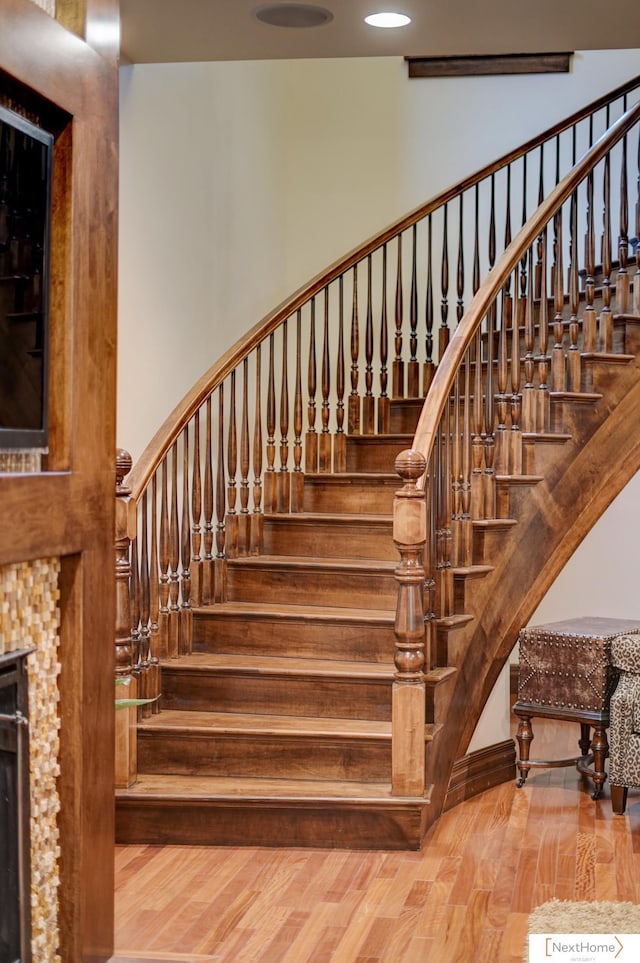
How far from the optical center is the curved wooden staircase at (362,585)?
3990mm

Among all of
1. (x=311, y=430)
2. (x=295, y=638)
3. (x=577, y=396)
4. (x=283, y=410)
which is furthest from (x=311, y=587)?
(x=577, y=396)

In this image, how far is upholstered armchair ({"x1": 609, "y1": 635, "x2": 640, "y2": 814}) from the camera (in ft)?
13.9

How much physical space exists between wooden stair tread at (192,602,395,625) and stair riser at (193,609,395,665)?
2cm

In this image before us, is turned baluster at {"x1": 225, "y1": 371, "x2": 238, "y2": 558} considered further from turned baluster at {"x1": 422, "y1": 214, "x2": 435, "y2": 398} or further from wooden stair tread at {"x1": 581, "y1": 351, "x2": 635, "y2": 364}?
wooden stair tread at {"x1": 581, "y1": 351, "x2": 635, "y2": 364}

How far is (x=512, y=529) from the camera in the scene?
4.76 metres

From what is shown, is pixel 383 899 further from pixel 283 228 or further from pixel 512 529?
pixel 283 228

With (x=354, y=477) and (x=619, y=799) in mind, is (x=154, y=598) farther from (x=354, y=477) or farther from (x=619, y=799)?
(x=619, y=799)

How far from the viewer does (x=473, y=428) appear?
4.89m

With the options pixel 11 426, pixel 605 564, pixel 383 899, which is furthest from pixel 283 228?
pixel 11 426

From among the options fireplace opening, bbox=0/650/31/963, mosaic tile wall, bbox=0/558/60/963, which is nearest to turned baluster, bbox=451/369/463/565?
mosaic tile wall, bbox=0/558/60/963

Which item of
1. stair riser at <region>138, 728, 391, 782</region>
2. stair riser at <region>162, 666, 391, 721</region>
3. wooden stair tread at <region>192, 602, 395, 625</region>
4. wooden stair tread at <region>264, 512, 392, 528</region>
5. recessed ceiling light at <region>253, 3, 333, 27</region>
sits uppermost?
recessed ceiling light at <region>253, 3, 333, 27</region>

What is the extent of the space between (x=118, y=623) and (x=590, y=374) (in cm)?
220

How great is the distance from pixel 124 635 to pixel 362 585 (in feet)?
3.77

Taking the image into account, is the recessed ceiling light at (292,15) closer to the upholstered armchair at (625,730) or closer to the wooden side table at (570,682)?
the wooden side table at (570,682)
